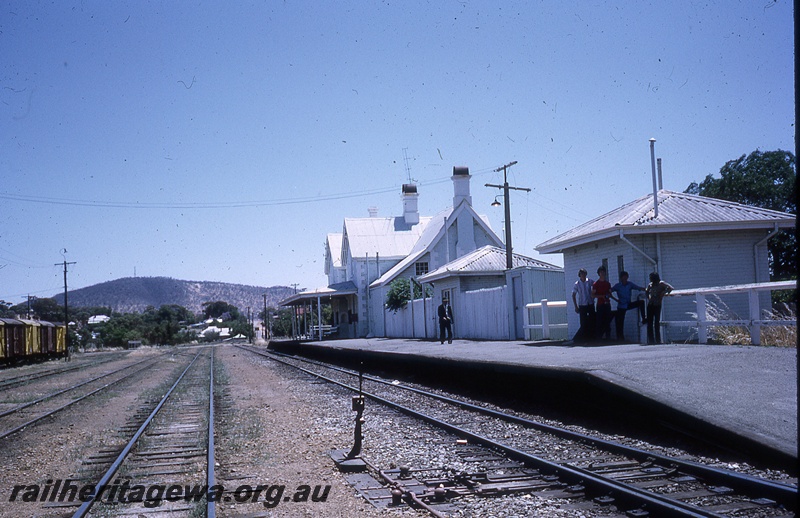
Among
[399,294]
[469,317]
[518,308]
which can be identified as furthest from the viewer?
[399,294]

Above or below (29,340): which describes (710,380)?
below

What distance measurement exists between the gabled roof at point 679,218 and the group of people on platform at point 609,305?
4.42 ft

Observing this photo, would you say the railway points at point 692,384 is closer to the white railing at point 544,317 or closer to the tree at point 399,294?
the white railing at point 544,317

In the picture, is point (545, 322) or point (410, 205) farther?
point (410, 205)

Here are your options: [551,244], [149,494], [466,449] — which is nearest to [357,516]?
[149,494]

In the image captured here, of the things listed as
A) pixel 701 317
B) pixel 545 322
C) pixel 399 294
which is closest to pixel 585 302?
pixel 701 317

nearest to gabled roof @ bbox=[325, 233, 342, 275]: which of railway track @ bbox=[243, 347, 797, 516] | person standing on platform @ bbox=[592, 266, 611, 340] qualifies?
person standing on platform @ bbox=[592, 266, 611, 340]

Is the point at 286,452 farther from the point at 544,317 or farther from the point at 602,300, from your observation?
the point at 544,317

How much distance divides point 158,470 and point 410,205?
46.3m

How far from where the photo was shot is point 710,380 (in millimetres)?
9234

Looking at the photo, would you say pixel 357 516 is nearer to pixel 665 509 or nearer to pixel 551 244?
pixel 665 509

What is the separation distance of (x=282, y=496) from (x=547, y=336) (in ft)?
51.8

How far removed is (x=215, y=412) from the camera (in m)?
13.1

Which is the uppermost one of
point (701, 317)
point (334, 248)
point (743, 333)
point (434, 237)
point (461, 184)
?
point (461, 184)
